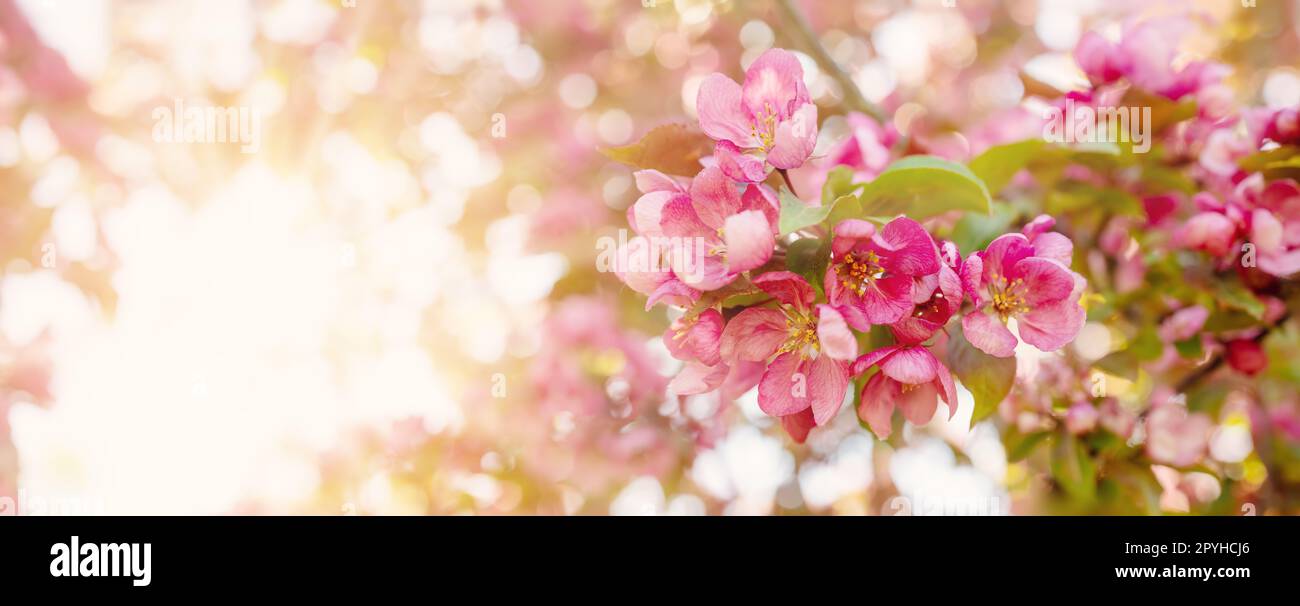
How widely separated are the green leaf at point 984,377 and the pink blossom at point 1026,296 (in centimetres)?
3

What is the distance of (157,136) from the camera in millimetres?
1713

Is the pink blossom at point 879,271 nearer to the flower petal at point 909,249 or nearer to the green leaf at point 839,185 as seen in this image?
the flower petal at point 909,249

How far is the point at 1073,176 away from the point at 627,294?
2.60 ft

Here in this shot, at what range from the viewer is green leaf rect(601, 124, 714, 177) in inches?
28.2

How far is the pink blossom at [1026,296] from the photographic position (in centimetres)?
61

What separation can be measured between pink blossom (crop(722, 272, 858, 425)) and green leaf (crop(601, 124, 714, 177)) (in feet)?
0.53

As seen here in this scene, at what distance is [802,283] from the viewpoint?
588mm

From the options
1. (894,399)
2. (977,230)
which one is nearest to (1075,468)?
(977,230)

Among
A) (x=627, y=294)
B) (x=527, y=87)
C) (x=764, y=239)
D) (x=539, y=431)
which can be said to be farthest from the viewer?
(x=527, y=87)

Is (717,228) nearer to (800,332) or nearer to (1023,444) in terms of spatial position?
(800,332)
